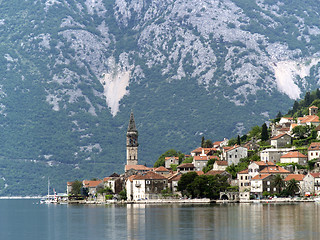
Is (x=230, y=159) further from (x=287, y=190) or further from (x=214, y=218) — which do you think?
(x=214, y=218)

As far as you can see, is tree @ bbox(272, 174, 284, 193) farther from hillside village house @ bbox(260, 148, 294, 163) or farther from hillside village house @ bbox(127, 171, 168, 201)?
hillside village house @ bbox(127, 171, 168, 201)

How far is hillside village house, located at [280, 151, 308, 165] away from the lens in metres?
170

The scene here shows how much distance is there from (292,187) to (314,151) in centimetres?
1093

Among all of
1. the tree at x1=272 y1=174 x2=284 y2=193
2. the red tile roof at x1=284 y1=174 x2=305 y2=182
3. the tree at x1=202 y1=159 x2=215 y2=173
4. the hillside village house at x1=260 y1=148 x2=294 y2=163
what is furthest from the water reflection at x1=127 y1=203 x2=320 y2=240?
the tree at x1=202 y1=159 x2=215 y2=173

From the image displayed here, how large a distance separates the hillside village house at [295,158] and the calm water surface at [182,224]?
20143 mm

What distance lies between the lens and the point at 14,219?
500ft

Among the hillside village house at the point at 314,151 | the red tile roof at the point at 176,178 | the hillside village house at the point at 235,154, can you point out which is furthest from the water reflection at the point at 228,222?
the hillside village house at the point at 235,154

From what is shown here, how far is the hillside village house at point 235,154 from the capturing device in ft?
604

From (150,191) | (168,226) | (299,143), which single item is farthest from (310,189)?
(168,226)

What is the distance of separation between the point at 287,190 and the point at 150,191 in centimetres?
3406

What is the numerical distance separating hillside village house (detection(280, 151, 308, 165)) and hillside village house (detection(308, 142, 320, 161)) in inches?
54.5

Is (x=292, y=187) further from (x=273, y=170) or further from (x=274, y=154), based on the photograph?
(x=274, y=154)

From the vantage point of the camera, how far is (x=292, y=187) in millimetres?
160875

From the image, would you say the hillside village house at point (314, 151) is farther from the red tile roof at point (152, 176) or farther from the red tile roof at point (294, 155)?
the red tile roof at point (152, 176)
